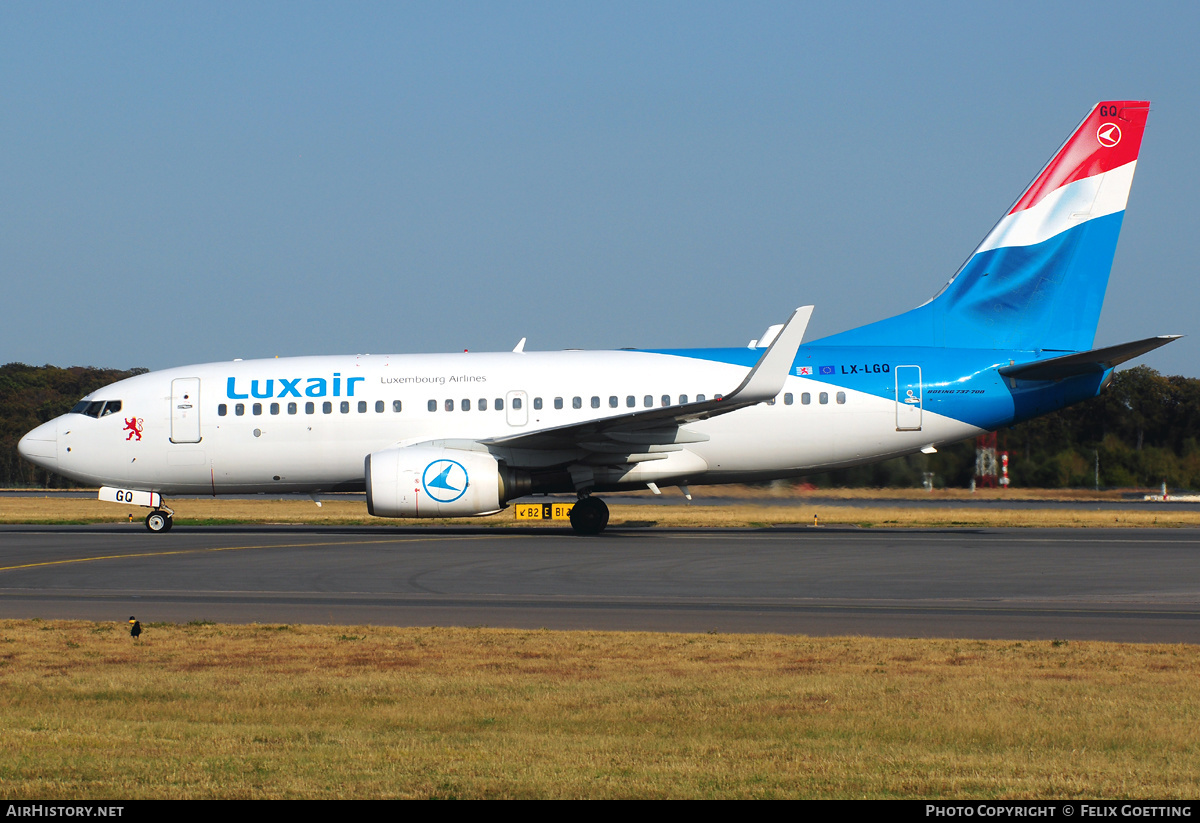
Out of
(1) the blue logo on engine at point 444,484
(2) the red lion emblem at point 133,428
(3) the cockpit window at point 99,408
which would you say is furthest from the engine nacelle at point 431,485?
(3) the cockpit window at point 99,408

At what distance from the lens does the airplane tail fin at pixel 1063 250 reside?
83.3ft

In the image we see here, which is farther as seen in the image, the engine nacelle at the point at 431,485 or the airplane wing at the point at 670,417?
the engine nacelle at the point at 431,485

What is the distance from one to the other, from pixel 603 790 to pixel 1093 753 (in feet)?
9.61

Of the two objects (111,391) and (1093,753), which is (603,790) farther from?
(111,391)

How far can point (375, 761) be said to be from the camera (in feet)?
20.9

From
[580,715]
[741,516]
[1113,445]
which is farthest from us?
[1113,445]

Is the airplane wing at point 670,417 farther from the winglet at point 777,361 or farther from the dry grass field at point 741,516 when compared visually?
the dry grass field at point 741,516

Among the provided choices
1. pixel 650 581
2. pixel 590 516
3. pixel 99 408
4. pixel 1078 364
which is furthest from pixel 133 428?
pixel 1078 364

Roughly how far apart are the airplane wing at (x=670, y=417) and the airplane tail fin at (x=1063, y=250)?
4.42m

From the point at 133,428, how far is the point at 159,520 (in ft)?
7.12

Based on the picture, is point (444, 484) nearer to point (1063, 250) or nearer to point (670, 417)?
point (670, 417)

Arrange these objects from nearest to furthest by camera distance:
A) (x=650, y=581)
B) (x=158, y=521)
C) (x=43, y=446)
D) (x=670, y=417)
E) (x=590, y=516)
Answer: (x=650, y=581) → (x=670, y=417) → (x=590, y=516) → (x=158, y=521) → (x=43, y=446)

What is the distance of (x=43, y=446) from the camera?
26.1 m
